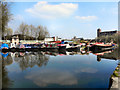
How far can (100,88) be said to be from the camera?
392 centimetres

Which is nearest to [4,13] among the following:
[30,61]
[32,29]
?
[30,61]

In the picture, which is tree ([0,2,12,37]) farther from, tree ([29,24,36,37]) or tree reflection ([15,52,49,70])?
tree ([29,24,36,37])

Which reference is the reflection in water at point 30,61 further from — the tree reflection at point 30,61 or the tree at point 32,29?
the tree at point 32,29

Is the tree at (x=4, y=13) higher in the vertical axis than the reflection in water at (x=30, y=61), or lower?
higher

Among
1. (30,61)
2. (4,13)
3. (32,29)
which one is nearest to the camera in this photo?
(30,61)

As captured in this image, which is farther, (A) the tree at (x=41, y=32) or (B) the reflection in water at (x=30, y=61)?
(A) the tree at (x=41, y=32)

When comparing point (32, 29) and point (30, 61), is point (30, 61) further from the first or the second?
point (32, 29)

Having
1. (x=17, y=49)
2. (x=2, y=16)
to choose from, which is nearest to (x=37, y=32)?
(x=17, y=49)

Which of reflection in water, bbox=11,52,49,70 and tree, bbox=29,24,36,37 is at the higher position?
tree, bbox=29,24,36,37

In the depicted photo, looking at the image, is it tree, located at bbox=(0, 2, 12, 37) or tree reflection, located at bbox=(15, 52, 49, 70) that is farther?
tree, located at bbox=(0, 2, 12, 37)

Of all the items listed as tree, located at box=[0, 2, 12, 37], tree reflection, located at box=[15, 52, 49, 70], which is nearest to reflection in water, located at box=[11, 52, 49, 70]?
tree reflection, located at box=[15, 52, 49, 70]

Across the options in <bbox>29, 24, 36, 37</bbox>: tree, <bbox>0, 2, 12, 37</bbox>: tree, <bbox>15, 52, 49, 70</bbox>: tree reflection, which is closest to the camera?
<bbox>15, 52, 49, 70</bbox>: tree reflection

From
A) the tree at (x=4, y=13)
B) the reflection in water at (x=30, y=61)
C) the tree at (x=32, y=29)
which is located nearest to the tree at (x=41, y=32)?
A: the tree at (x=32, y=29)

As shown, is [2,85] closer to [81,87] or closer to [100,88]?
[81,87]
